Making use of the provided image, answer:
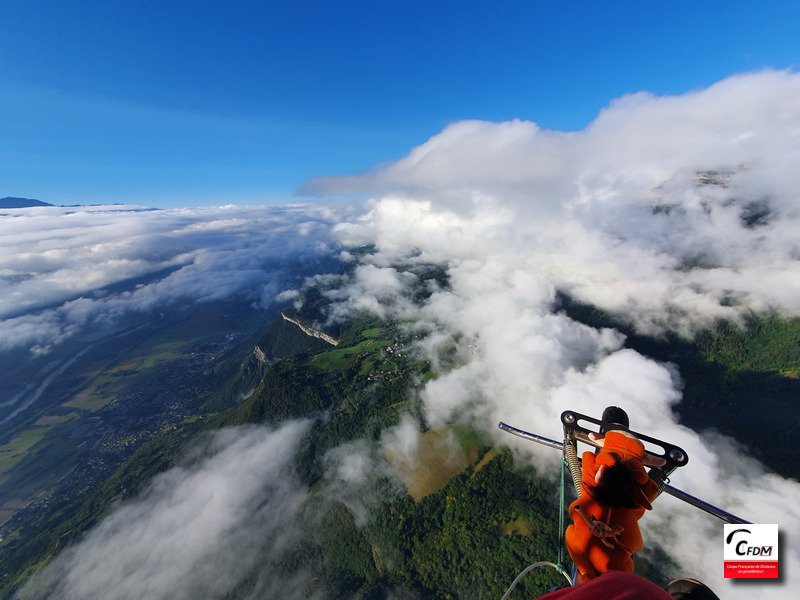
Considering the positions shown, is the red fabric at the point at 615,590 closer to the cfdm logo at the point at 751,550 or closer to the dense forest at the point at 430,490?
the cfdm logo at the point at 751,550

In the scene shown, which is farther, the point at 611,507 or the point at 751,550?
the point at 751,550

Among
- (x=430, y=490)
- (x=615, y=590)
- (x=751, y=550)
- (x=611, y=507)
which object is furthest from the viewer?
(x=430, y=490)

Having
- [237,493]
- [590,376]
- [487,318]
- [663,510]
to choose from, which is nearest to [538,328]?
[590,376]

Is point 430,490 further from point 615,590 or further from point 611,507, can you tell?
point 615,590

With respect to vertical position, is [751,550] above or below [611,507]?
below

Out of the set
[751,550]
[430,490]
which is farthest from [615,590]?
[430,490]

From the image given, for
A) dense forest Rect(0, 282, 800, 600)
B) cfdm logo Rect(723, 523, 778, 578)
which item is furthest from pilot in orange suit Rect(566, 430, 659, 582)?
dense forest Rect(0, 282, 800, 600)

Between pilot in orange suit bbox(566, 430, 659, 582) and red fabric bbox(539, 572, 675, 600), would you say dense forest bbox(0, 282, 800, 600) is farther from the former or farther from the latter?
red fabric bbox(539, 572, 675, 600)

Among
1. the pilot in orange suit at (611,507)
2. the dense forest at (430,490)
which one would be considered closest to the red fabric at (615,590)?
the pilot in orange suit at (611,507)

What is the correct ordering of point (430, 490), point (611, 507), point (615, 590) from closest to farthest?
point (615, 590) → point (611, 507) → point (430, 490)
